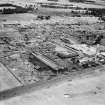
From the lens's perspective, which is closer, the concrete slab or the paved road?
the paved road

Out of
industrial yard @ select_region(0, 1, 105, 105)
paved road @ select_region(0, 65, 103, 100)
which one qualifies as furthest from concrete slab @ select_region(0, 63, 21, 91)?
paved road @ select_region(0, 65, 103, 100)

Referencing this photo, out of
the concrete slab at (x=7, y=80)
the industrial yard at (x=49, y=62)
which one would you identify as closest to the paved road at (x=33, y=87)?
the industrial yard at (x=49, y=62)

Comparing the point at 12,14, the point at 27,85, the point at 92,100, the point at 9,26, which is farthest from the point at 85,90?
the point at 12,14

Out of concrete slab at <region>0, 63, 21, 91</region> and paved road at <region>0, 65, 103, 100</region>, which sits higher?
concrete slab at <region>0, 63, 21, 91</region>

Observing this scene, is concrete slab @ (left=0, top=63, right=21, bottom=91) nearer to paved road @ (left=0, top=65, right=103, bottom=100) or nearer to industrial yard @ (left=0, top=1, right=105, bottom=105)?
industrial yard @ (left=0, top=1, right=105, bottom=105)

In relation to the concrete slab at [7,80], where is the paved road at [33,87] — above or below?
below

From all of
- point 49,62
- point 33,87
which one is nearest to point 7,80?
point 33,87

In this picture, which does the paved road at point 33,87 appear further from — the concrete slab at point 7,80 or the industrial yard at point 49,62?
the concrete slab at point 7,80

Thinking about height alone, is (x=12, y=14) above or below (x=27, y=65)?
above

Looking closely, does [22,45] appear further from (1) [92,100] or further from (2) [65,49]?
(1) [92,100]

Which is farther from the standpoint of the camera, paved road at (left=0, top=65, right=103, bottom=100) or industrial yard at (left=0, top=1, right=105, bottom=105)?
industrial yard at (left=0, top=1, right=105, bottom=105)

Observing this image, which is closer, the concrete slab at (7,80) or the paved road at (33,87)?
the paved road at (33,87)
